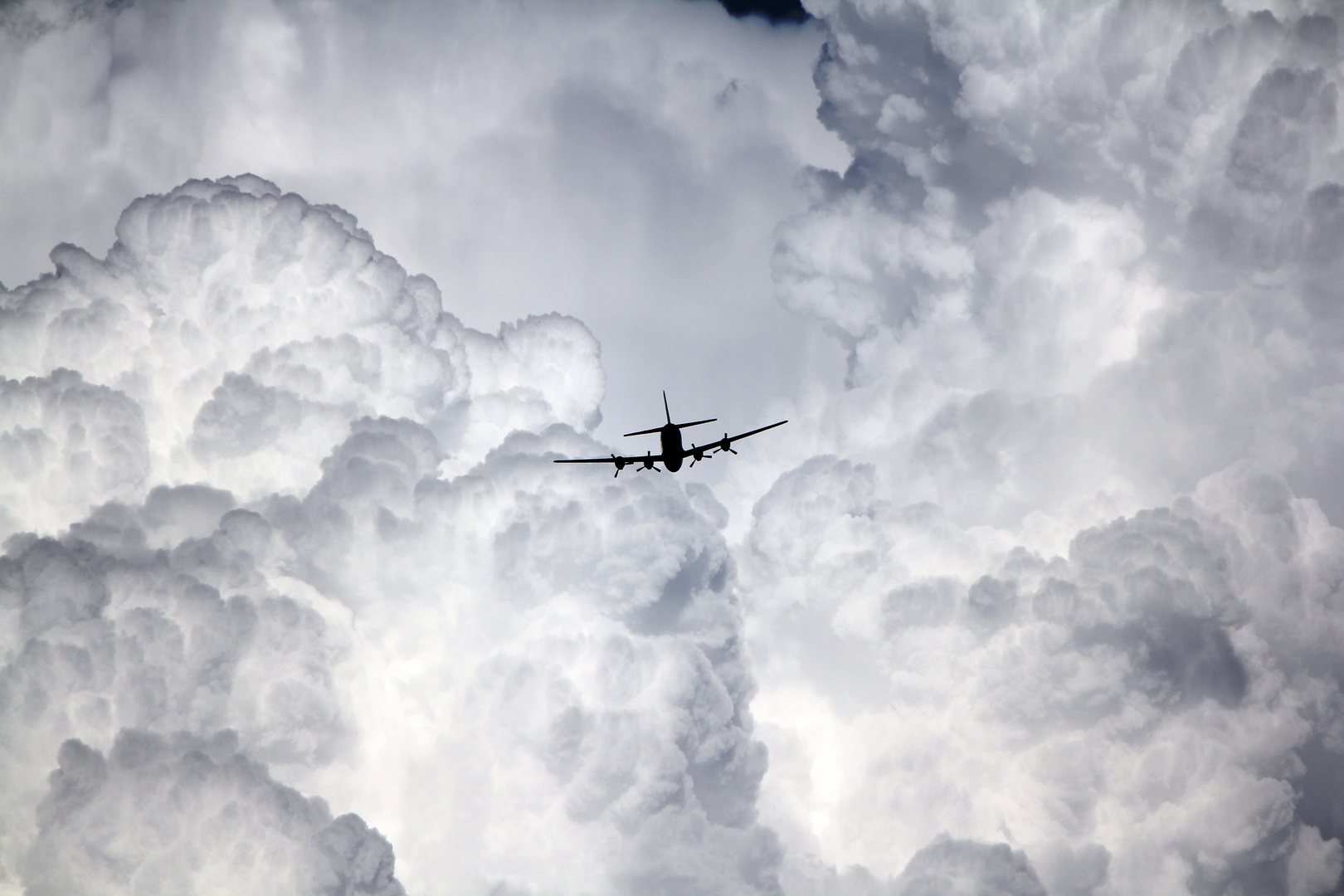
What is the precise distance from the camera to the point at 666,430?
4631 inches

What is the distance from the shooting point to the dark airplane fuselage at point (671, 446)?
383 ft

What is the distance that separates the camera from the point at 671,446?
118 metres

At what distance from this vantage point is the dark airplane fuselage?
116688 millimetres
